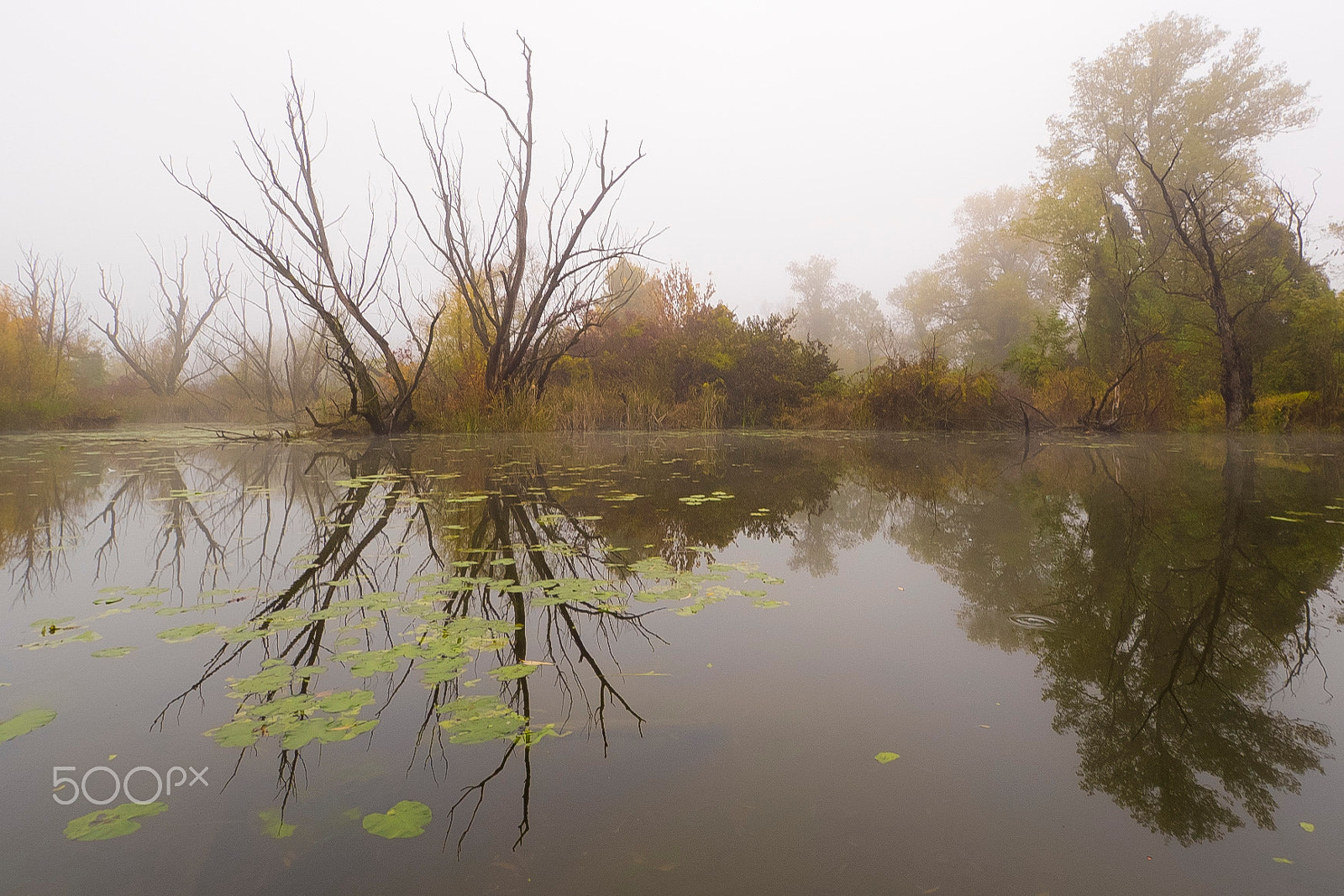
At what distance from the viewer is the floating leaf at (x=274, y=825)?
50.0 inches

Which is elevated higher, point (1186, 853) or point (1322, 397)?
point (1322, 397)

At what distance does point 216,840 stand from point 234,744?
1.21 feet

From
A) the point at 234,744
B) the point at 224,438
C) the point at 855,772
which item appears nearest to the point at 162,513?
the point at 234,744

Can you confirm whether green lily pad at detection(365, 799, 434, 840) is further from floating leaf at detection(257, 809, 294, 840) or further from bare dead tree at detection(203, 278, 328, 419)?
bare dead tree at detection(203, 278, 328, 419)

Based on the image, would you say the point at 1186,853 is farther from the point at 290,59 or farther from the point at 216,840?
the point at 290,59

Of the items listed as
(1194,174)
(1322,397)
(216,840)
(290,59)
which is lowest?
(216,840)

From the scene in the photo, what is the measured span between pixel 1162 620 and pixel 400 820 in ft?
8.04

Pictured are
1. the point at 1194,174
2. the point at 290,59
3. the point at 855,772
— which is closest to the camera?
the point at 855,772

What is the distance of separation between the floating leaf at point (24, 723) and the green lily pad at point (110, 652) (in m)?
0.38

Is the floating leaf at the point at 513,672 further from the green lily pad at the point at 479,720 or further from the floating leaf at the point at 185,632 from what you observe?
the floating leaf at the point at 185,632

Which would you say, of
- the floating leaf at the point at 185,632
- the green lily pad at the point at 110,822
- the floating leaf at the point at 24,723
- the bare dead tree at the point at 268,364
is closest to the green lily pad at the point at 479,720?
the green lily pad at the point at 110,822

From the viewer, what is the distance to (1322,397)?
13.1 metres

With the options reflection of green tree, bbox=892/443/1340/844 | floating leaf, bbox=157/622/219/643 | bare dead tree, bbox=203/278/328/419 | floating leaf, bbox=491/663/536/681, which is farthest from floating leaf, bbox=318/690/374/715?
bare dead tree, bbox=203/278/328/419

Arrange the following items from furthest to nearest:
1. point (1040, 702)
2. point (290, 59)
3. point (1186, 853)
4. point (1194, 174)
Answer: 1. point (1194, 174)
2. point (290, 59)
3. point (1040, 702)
4. point (1186, 853)
